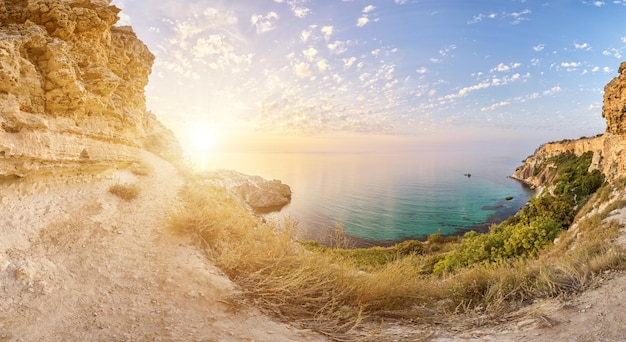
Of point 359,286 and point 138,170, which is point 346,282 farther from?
point 138,170

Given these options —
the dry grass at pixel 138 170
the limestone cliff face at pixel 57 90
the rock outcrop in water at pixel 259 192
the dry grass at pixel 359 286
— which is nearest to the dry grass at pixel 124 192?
the limestone cliff face at pixel 57 90

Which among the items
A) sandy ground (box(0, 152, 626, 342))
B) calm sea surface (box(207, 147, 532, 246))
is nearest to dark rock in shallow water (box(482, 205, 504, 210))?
calm sea surface (box(207, 147, 532, 246))

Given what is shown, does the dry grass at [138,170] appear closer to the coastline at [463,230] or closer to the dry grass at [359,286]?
the dry grass at [359,286]

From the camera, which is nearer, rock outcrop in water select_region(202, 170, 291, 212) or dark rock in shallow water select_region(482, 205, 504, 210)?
rock outcrop in water select_region(202, 170, 291, 212)

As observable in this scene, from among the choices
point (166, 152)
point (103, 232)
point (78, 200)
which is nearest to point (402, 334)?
point (103, 232)

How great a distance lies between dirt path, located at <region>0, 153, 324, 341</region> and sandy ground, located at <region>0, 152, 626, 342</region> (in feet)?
0.04

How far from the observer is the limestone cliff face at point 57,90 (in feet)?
16.6

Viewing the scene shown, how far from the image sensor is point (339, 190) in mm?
75188

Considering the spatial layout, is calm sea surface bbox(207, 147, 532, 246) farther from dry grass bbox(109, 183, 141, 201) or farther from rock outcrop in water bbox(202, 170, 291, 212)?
dry grass bbox(109, 183, 141, 201)

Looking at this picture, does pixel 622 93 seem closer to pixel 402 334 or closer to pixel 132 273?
pixel 402 334

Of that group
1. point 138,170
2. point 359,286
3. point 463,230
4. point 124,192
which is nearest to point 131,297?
point 359,286

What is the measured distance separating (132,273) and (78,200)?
3.03 meters

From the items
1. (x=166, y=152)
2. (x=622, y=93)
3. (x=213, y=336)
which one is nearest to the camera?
(x=213, y=336)

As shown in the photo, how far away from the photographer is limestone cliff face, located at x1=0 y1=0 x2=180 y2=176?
16.6 feet
